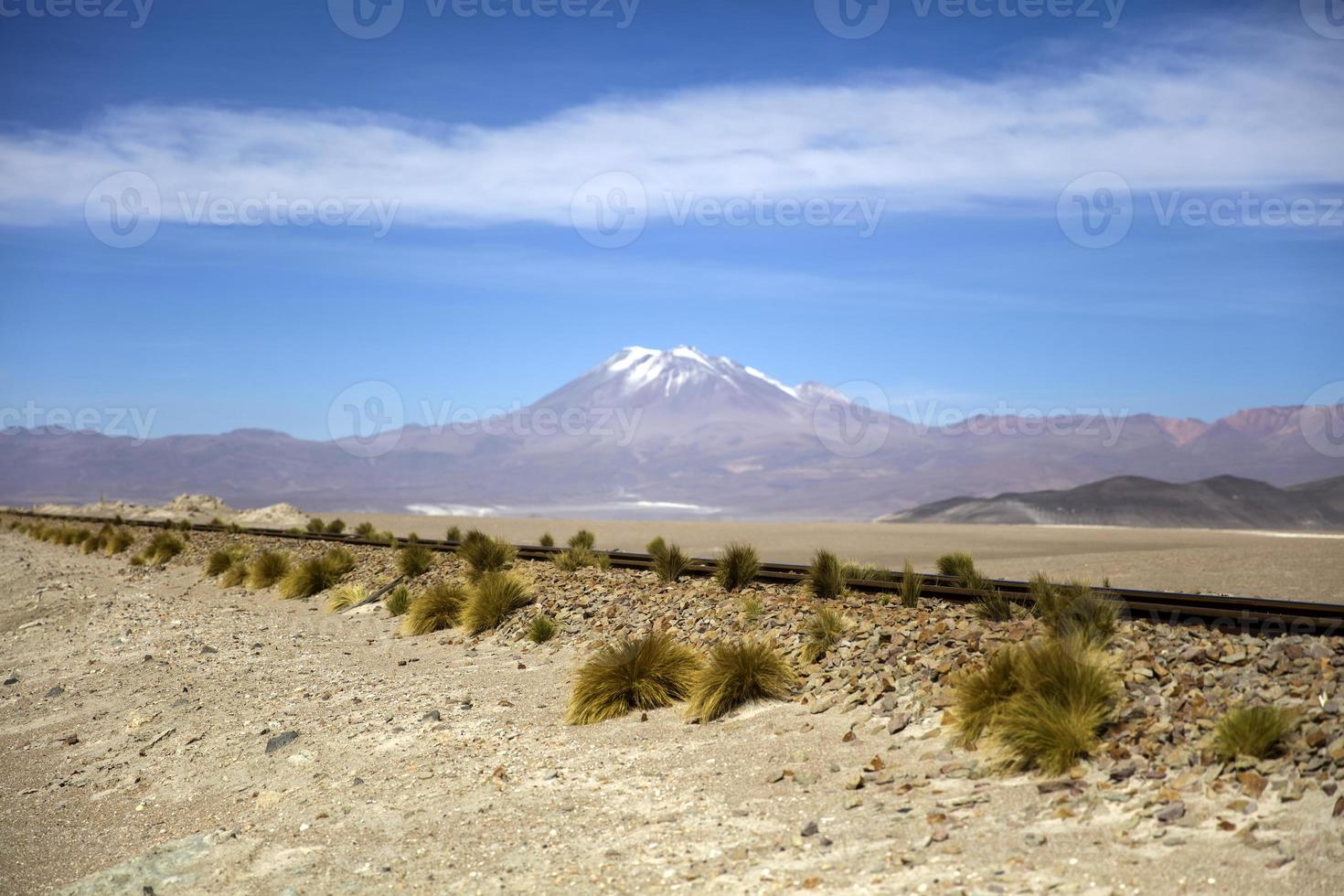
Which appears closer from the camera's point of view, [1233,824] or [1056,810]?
[1233,824]

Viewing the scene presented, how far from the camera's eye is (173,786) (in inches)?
437

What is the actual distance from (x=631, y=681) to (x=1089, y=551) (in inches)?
1290

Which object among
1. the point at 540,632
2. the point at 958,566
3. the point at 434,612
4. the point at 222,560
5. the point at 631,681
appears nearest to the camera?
the point at 631,681

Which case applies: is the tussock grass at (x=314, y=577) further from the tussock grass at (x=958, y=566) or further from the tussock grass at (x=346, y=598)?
the tussock grass at (x=958, y=566)

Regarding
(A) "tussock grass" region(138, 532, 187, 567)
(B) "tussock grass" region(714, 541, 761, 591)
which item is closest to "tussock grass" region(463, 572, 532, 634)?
(B) "tussock grass" region(714, 541, 761, 591)

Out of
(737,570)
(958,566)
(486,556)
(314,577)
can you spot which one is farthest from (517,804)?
(314,577)

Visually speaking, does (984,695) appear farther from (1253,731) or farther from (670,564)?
(670,564)

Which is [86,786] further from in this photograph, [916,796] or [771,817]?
[916,796]

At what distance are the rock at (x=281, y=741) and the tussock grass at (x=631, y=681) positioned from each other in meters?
2.95

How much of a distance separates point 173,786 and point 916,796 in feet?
24.2

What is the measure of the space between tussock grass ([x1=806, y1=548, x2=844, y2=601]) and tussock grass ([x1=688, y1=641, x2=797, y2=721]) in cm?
302

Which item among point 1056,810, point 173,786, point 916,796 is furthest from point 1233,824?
point 173,786

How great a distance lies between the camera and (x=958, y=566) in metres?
16.9

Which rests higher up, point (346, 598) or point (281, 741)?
point (346, 598)
